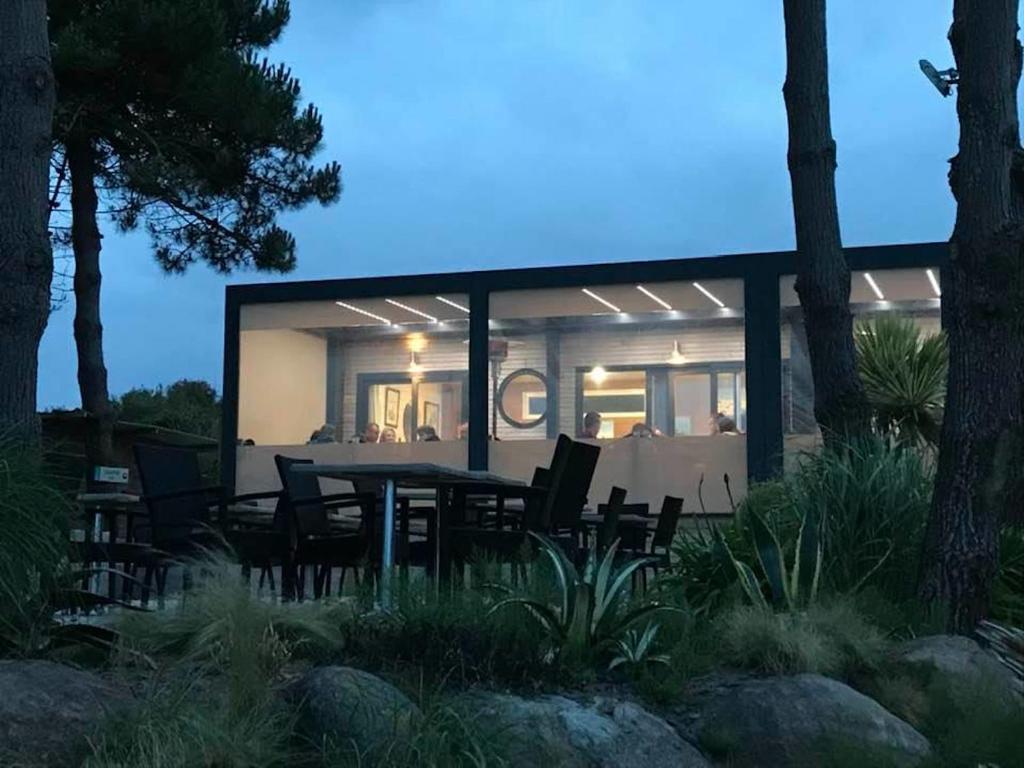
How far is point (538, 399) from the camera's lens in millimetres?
15648

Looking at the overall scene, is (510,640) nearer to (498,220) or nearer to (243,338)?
(243,338)

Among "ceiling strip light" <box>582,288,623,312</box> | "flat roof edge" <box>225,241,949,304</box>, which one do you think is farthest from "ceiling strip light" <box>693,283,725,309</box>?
"ceiling strip light" <box>582,288,623,312</box>

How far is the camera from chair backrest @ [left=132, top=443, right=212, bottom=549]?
591cm

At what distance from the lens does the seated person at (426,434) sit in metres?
15.7

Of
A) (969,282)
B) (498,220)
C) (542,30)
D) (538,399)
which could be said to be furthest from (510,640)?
(498,220)

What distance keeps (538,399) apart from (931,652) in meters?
11.5

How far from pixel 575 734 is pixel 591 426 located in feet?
38.8

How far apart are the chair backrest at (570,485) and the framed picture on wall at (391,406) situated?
9934 mm

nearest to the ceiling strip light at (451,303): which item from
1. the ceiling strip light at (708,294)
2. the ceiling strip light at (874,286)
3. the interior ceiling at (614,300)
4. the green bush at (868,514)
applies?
the interior ceiling at (614,300)

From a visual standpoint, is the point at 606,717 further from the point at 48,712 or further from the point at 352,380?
the point at 352,380

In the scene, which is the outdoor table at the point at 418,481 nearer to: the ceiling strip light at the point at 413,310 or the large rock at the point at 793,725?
the large rock at the point at 793,725

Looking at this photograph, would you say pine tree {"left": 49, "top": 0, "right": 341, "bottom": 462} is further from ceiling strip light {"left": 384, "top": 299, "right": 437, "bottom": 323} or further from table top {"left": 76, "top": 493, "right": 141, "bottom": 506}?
table top {"left": 76, "top": 493, "right": 141, "bottom": 506}

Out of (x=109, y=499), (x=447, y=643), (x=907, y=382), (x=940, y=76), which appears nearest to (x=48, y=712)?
(x=447, y=643)

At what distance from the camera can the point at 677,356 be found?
15.3m
